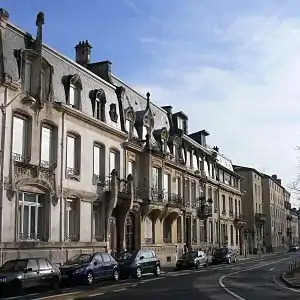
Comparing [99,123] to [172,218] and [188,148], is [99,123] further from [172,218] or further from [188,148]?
[188,148]

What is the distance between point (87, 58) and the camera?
136ft

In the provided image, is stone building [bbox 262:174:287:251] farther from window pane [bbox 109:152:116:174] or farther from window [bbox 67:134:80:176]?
window [bbox 67:134:80:176]

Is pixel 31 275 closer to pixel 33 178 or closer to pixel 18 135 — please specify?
pixel 33 178

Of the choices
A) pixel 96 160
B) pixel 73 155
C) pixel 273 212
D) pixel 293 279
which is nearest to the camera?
pixel 293 279

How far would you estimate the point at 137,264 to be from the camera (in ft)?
92.0

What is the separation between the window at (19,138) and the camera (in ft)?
84.9

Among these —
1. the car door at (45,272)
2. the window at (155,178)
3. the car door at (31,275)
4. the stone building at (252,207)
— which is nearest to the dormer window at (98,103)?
Result: the window at (155,178)

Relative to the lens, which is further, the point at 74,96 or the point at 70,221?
the point at 74,96

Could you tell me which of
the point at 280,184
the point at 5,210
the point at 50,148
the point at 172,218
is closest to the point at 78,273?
the point at 5,210

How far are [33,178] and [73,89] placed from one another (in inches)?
279

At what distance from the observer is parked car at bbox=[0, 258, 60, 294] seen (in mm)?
19156

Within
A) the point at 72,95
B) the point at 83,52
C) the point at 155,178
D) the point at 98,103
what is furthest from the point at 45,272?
the point at 83,52

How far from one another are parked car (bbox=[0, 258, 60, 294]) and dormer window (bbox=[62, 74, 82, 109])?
1184cm

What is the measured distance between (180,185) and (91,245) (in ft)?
60.7
